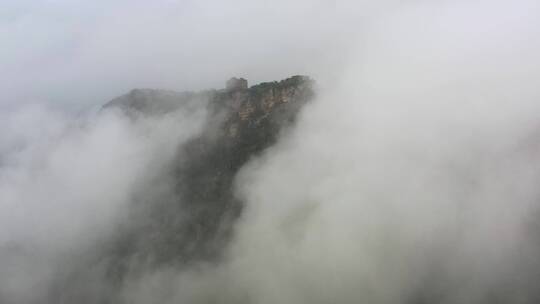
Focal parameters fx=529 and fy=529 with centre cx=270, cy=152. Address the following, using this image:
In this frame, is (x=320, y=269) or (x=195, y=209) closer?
(x=320, y=269)

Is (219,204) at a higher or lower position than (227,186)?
lower

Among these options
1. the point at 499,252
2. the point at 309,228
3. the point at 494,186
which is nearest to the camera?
the point at 499,252

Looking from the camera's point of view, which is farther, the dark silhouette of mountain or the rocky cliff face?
the rocky cliff face

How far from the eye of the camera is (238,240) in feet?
613

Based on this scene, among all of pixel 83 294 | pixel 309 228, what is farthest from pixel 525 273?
pixel 83 294

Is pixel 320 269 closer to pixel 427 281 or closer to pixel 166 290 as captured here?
pixel 427 281

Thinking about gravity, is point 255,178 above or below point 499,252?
above

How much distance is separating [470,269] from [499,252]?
329 inches

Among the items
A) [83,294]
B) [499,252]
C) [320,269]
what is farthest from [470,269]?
[83,294]

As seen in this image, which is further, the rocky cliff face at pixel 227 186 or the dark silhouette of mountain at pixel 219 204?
the rocky cliff face at pixel 227 186

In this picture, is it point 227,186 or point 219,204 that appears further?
point 227,186

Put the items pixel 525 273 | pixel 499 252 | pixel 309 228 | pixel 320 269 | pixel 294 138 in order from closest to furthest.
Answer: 1. pixel 525 273
2. pixel 499 252
3. pixel 320 269
4. pixel 309 228
5. pixel 294 138

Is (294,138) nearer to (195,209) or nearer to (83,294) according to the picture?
(195,209)

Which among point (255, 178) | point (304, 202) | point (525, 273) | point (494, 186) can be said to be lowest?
point (525, 273)
